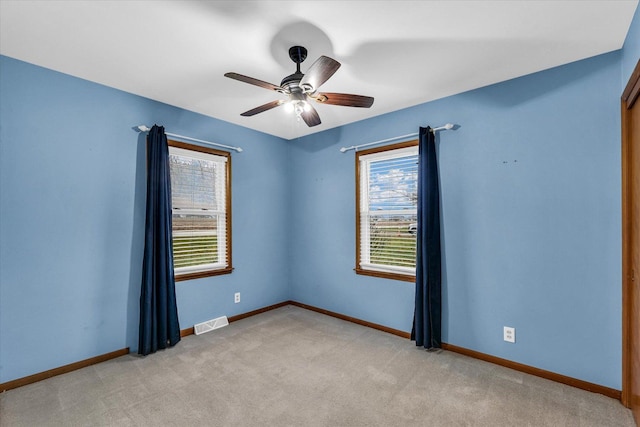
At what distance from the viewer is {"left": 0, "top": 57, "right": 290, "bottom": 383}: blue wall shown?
7.49ft

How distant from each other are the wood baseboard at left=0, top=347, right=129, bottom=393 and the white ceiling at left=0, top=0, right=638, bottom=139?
2.52 m

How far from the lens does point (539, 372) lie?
242 centimetres

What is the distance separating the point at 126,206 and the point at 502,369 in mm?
3773

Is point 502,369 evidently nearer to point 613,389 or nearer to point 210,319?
point 613,389

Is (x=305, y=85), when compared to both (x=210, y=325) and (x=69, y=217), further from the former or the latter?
(x=210, y=325)

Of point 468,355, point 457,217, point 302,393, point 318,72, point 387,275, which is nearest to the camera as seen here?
point 318,72

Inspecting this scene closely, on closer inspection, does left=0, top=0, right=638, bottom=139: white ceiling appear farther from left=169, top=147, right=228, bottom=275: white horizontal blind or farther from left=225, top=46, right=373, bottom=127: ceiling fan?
left=169, top=147, right=228, bottom=275: white horizontal blind

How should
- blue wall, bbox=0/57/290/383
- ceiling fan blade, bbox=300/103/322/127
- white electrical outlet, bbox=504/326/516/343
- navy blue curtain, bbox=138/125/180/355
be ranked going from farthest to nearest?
navy blue curtain, bbox=138/125/180/355 < white electrical outlet, bbox=504/326/516/343 < ceiling fan blade, bbox=300/103/322/127 < blue wall, bbox=0/57/290/383

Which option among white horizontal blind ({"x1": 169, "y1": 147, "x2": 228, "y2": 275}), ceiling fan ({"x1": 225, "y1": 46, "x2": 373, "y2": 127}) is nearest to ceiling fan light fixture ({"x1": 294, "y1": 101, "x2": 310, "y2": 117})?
ceiling fan ({"x1": 225, "y1": 46, "x2": 373, "y2": 127})

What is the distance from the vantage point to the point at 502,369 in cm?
254

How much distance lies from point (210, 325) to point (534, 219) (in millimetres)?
3500

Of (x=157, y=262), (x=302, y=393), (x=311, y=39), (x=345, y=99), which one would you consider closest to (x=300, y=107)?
(x=345, y=99)

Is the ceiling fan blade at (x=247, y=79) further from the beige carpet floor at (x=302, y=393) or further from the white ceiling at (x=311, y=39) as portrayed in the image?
the beige carpet floor at (x=302, y=393)

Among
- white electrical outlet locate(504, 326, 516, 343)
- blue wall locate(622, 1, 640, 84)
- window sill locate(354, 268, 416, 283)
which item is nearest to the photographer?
blue wall locate(622, 1, 640, 84)
